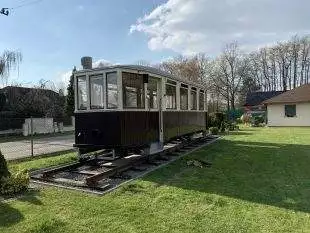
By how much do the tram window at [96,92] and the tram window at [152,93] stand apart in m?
1.63

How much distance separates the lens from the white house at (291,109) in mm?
36094

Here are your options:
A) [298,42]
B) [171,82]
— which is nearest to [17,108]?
[171,82]

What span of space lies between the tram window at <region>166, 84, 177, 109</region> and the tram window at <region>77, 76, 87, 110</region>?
333cm

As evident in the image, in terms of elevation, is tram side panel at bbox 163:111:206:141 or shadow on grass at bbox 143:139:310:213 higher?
tram side panel at bbox 163:111:206:141

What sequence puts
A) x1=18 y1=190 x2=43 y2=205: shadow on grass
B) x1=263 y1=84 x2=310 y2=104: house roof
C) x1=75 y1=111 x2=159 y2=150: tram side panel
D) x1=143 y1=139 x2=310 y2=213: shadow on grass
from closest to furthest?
x1=18 y1=190 x2=43 y2=205: shadow on grass < x1=143 y1=139 x2=310 y2=213: shadow on grass < x1=75 y1=111 x2=159 y2=150: tram side panel < x1=263 y1=84 x2=310 y2=104: house roof

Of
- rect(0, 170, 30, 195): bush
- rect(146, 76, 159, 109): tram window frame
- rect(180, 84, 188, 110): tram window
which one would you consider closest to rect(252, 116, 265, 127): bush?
rect(180, 84, 188, 110): tram window

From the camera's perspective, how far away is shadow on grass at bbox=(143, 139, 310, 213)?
754 centimetres

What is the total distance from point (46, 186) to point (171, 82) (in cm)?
694

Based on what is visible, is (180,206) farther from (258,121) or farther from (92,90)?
(258,121)

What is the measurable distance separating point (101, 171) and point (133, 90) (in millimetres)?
2472

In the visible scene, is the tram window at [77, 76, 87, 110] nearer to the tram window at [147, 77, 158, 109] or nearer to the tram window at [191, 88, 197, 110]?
the tram window at [147, 77, 158, 109]

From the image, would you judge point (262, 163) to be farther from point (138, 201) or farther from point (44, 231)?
point (44, 231)

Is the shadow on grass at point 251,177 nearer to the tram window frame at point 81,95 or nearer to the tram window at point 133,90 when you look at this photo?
the tram window at point 133,90

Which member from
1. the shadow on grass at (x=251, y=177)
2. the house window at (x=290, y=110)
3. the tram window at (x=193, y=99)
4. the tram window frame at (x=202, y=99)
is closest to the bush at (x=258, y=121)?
the house window at (x=290, y=110)
